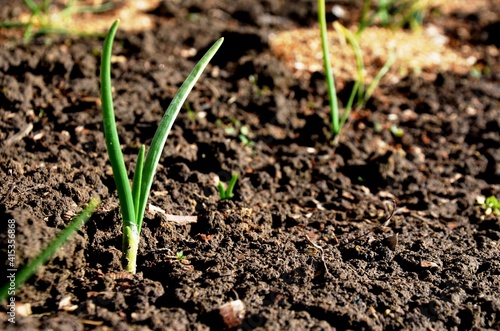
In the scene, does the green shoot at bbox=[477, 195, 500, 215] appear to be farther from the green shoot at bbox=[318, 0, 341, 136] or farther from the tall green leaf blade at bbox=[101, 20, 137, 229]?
the tall green leaf blade at bbox=[101, 20, 137, 229]

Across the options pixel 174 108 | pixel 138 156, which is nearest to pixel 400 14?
pixel 174 108

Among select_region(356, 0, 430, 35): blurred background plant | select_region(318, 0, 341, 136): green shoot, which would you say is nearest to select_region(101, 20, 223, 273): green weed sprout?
select_region(318, 0, 341, 136): green shoot

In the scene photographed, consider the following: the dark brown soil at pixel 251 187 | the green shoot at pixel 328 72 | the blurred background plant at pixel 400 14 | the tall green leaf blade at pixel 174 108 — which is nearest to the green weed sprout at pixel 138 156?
the tall green leaf blade at pixel 174 108

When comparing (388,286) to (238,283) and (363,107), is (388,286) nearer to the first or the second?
(238,283)

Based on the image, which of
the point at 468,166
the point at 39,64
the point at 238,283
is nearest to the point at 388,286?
the point at 238,283

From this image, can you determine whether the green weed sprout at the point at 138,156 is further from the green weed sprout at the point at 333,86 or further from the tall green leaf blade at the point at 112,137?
the green weed sprout at the point at 333,86

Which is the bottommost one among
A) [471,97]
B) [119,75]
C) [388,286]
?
[388,286]
